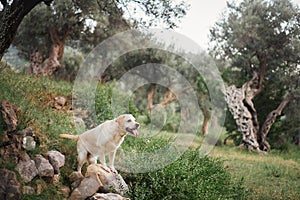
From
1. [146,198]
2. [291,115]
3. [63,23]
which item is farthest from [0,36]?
[291,115]

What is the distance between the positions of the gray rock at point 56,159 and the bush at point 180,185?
1.13 metres

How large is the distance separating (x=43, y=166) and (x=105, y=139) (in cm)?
97

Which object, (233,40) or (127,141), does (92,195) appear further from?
(233,40)

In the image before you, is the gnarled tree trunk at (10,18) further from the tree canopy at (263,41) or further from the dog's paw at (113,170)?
the tree canopy at (263,41)

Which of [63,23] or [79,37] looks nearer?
[63,23]

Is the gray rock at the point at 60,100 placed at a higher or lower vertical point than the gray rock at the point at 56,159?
higher

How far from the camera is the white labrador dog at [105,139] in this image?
19.6 feet

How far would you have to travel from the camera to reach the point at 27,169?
547cm

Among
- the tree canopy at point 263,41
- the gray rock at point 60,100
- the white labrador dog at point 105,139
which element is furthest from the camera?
the tree canopy at point 263,41

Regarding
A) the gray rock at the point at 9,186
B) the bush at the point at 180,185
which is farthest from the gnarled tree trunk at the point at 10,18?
the bush at the point at 180,185

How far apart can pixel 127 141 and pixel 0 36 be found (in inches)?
127

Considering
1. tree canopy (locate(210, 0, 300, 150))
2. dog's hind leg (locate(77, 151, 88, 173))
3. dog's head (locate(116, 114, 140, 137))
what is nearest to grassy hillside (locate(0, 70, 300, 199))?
dog's hind leg (locate(77, 151, 88, 173))

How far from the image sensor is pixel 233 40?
15.6 m

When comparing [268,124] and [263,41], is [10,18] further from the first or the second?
[268,124]
